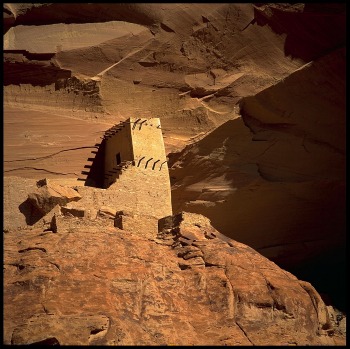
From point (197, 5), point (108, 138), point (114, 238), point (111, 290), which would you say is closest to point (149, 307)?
point (111, 290)

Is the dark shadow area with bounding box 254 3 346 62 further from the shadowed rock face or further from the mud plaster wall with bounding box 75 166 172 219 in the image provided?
the shadowed rock face

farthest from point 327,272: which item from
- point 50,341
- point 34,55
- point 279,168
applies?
point 50,341

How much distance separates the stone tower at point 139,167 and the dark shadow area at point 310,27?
4.86m

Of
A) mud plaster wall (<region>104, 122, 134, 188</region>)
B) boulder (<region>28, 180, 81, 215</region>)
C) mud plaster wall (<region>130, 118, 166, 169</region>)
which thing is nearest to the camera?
boulder (<region>28, 180, 81, 215</region>)

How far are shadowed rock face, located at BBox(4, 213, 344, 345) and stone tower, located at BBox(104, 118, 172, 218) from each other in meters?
1.73

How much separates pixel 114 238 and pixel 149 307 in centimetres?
199

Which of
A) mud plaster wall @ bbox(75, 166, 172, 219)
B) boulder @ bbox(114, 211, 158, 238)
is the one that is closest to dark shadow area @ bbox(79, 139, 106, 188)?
mud plaster wall @ bbox(75, 166, 172, 219)

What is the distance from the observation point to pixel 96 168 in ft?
73.2

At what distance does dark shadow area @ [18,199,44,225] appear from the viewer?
763 inches

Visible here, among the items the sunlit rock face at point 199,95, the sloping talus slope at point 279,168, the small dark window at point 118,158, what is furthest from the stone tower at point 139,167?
the sloping talus slope at point 279,168

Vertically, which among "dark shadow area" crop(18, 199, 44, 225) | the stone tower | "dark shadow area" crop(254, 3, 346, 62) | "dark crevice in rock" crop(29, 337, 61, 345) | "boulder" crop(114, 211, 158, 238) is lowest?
"dark crevice in rock" crop(29, 337, 61, 345)

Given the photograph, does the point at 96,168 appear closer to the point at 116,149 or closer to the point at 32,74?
the point at 116,149

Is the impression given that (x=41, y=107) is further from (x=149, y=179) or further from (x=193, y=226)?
(x=193, y=226)

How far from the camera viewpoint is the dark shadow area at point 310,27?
2384 centimetres
